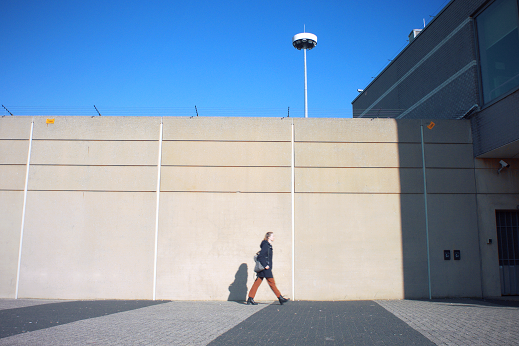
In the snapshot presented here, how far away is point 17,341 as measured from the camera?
5.13m

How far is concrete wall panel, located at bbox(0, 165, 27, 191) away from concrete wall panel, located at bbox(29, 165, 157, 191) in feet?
0.72

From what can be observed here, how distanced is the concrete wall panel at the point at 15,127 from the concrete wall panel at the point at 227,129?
3.81 m

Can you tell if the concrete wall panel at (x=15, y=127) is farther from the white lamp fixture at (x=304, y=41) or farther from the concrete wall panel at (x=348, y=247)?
the white lamp fixture at (x=304, y=41)

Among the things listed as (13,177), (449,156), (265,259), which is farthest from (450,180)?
(13,177)

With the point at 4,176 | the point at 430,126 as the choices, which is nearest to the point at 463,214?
the point at 430,126

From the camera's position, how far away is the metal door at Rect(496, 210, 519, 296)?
9.73 meters

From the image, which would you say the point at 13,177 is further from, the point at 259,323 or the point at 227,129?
the point at 259,323

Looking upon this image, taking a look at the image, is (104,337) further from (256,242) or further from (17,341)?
(256,242)

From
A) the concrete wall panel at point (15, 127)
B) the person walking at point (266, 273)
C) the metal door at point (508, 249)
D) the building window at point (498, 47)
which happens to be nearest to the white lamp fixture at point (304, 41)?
the building window at point (498, 47)

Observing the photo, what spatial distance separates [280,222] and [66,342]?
18.8 ft

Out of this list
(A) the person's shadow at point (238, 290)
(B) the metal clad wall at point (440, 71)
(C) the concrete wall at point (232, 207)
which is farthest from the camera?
(B) the metal clad wall at point (440, 71)

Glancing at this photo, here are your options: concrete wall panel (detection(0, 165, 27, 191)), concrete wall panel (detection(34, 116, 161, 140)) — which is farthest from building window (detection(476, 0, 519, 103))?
concrete wall panel (detection(0, 165, 27, 191))

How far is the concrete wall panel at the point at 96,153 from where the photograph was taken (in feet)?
33.1

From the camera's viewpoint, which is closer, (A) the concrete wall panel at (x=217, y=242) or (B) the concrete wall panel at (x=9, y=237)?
(A) the concrete wall panel at (x=217, y=242)
